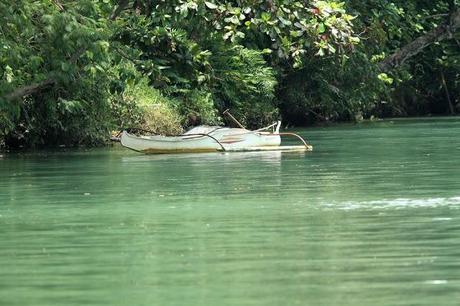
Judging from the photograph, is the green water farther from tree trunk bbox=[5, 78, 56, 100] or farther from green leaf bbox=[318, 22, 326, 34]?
tree trunk bbox=[5, 78, 56, 100]

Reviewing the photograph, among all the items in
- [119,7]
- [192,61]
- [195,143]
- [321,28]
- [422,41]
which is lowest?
[195,143]

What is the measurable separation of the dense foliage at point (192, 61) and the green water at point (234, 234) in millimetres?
2852

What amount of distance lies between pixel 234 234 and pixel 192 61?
52.6 ft

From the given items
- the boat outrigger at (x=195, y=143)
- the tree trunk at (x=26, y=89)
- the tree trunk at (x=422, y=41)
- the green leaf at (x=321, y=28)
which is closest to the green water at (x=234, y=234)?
the green leaf at (x=321, y=28)

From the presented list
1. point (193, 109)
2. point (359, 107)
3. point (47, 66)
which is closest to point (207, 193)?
point (47, 66)

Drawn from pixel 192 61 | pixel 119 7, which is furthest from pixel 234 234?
pixel 119 7

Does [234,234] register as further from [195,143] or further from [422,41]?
[422,41]

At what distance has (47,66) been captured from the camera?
1217 inches

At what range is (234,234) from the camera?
535 inches

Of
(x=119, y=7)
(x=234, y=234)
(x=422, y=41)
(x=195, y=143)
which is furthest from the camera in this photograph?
(x=422, y=41)

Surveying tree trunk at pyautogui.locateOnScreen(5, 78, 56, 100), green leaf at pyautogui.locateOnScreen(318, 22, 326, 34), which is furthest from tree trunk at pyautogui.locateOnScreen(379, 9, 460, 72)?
green leaf at pyautogui.locateOnScreen(318, 22, 326, 34)

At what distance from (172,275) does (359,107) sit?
1760 inches

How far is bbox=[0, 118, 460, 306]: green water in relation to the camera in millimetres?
9891

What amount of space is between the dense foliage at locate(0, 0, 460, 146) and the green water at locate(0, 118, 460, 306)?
9.36ft
